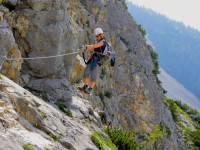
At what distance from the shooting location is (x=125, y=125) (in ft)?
123

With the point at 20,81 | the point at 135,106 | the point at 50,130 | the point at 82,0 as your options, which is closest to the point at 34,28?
the point at 20,81

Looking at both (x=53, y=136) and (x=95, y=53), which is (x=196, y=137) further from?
(x=53, y=136)

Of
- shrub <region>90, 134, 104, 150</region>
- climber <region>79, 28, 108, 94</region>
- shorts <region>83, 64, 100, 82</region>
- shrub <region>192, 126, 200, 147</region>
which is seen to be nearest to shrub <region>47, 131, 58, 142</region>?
shrub <region>90, 134, 104, 150</region>

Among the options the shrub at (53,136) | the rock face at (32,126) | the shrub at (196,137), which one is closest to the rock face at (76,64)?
the rock face at (32,126)

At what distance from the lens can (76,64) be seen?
21.8 m

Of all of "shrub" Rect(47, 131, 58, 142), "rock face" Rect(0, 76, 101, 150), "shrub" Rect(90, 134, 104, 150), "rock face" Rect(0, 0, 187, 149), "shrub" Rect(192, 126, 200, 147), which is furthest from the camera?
"shrub" Rect(192, 126, 200, 147)

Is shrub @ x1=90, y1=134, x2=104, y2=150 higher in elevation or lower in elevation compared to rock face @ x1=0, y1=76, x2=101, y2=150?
lower

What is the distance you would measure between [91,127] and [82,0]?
22442mm

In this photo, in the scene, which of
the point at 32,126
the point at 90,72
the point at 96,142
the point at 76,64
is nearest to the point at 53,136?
the point at 32,126

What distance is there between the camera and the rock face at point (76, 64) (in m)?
15.2

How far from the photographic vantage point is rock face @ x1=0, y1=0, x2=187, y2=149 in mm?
15250

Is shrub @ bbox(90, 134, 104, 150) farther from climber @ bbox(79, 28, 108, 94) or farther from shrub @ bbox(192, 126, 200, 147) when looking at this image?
shrub @ bbox(192, 126, 200, 147)

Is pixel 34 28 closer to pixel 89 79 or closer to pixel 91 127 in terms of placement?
pixel 89 79

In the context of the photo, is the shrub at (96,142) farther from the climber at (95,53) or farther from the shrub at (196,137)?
the shrub at (196,137)
